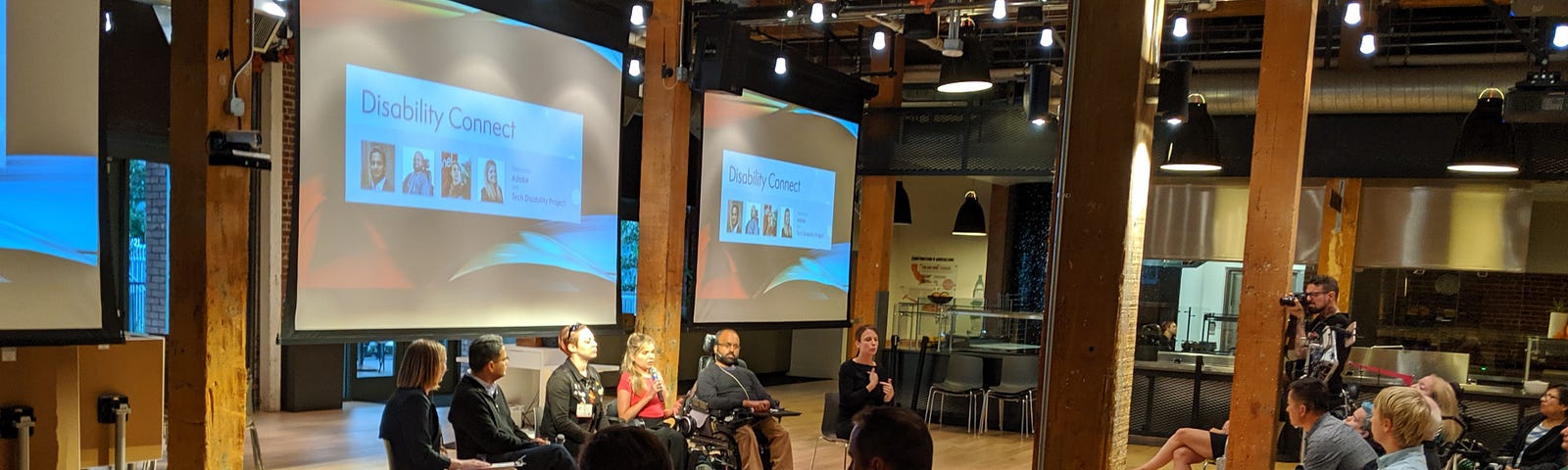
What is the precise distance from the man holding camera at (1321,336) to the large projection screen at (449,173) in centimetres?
411

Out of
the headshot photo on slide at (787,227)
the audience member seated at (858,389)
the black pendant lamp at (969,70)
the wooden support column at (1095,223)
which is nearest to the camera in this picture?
the wooden support column at (1095,223)

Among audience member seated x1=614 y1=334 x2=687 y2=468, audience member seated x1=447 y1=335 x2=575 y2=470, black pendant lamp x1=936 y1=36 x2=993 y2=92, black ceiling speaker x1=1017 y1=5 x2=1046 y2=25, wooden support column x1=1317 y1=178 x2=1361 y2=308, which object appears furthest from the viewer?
wooden support column x1=1317 y1=178 x2=1361 y2=308

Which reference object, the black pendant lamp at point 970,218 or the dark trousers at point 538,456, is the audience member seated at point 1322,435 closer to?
the dark trousers at point 538,456

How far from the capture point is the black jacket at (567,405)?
5.64 m

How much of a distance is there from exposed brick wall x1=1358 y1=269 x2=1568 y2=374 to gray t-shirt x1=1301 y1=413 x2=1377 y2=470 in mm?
8543

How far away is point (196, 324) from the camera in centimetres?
467

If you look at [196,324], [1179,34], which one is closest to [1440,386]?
[1179,34]

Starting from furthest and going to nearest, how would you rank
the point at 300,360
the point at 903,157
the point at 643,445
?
the point at 903,157, the point at 300,360, the point at 643,445

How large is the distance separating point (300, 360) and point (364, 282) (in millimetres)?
4829

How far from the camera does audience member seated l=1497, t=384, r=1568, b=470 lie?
5.71 m

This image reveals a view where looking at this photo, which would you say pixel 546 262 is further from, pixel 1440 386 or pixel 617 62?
pixel 1440 386

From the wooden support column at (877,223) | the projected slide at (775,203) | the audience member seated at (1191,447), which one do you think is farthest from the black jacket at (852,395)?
the wooden support column at (877,223)

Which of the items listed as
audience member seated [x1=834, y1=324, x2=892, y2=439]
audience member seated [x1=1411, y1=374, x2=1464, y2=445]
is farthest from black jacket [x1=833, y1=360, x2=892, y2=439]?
audience member seated [x1=1411, y1=374, x2=1464, y2=445]

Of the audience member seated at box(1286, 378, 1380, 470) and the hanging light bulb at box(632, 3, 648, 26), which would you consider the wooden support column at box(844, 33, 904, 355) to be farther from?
the audience member seated at box(1286, 378, 1380, 470)
